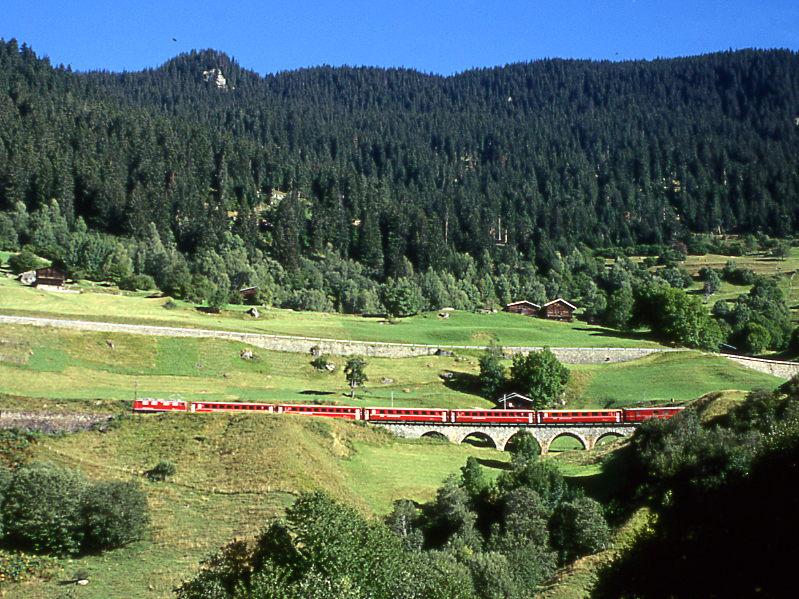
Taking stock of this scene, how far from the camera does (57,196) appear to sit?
12925 cm

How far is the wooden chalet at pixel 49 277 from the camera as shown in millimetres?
100750

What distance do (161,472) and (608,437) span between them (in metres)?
37.2

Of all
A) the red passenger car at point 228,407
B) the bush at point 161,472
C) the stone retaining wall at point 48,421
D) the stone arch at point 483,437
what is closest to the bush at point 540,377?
the stone arch at point 483,437

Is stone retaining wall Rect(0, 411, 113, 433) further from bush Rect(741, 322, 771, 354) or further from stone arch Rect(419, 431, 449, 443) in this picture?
bush Rect(741, 322, 771, 354)

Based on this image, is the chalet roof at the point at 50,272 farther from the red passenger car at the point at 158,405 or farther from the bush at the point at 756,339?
Result: the bush at the point at 756,339

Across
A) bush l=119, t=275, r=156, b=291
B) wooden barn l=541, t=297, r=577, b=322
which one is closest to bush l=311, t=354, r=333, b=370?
bush l=119, t=275, r=156, b=291

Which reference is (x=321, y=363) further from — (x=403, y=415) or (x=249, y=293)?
(x=249, y=293)

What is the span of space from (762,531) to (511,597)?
13.4 m

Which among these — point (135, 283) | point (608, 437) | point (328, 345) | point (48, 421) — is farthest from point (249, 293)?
point (48, 421)

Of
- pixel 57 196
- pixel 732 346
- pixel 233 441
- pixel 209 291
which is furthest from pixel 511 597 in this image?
pixel 57 196

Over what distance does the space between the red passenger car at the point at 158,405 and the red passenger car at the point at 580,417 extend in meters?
27.9

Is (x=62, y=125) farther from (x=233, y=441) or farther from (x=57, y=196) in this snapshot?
(x=233, y=441)

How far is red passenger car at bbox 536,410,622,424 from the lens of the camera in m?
72.3

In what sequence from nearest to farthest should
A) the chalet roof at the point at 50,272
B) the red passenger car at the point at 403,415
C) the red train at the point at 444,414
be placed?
the red train at the point at 444,414 → the red passenger car at the point at 403,415 → the chalet roof at the point at 50,272
